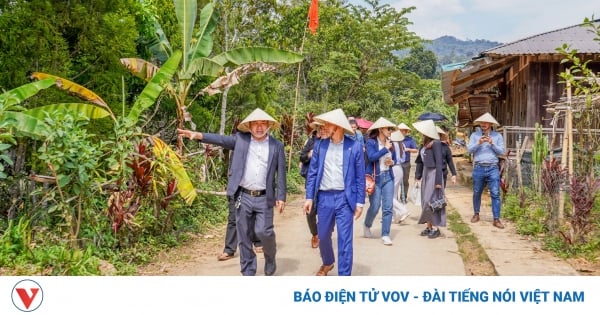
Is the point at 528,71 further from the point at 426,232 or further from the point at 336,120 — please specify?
the point at 336,120

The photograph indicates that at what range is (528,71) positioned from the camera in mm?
13320

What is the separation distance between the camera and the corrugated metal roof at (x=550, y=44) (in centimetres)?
1191

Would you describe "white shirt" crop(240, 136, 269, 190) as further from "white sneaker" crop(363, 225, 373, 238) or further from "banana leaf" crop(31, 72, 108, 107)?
"white sneaker" crop(363, 225, 373, 238)

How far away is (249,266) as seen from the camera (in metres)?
5.60

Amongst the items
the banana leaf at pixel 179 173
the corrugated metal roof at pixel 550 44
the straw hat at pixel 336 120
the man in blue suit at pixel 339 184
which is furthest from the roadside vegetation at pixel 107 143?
the corrugated metal roof at pixel 550 44

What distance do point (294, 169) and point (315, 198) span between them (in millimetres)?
9450

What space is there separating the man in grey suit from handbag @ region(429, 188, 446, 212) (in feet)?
9.33

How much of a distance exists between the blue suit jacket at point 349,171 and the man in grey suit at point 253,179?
0.29m

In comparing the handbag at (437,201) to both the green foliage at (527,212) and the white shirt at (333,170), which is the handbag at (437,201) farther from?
the white shirt at (333,170)

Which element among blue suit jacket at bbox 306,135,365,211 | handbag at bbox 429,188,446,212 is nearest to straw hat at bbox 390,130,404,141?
handbag at bbox 429,188,446,212

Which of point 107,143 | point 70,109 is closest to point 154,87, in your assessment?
point 70,109

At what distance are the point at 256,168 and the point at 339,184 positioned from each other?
30.7 inches

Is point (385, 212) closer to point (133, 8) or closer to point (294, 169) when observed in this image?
point (133, 8)

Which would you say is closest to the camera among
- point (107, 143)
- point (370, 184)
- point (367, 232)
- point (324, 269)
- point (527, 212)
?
point (324, 269)
